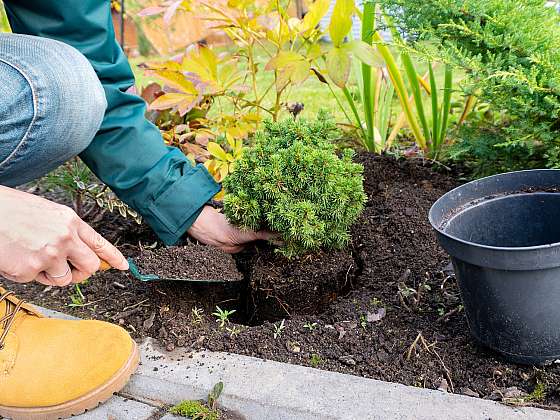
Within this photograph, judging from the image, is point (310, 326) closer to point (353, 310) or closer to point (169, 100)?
point (353, 310)

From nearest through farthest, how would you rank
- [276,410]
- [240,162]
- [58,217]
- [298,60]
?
[58,217], [276,410], [240,162], [298,60]

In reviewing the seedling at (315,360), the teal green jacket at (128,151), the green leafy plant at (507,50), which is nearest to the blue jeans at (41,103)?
the teal green jacket at (128,151)

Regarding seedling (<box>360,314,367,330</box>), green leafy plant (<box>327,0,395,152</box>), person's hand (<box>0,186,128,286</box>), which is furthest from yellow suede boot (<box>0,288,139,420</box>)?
green leafy plant (<box>327,0,395,152</box>)

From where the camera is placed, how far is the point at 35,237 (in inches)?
49.5

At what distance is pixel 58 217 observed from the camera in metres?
1.28

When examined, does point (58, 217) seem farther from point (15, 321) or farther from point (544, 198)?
point (544, 198)

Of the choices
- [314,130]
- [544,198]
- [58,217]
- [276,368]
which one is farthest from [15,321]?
[544,198]

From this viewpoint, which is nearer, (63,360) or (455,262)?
(455,262)

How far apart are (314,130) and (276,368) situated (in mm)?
725

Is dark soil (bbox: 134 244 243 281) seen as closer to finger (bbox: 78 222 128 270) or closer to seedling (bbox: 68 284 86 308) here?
seedling (bbox: 68 284 86 308)

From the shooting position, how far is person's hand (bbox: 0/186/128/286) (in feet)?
4.10

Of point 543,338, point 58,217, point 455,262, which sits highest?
point 58,217

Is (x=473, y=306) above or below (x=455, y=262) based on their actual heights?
below

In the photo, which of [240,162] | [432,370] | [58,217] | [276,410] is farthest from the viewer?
[240,162]
